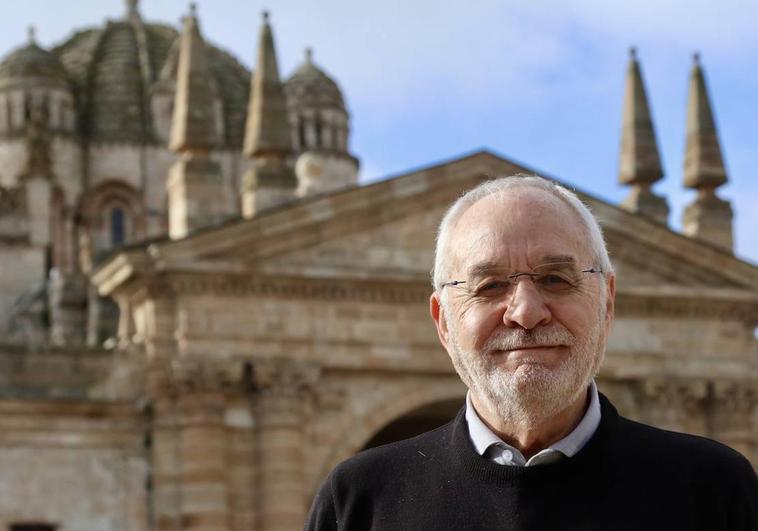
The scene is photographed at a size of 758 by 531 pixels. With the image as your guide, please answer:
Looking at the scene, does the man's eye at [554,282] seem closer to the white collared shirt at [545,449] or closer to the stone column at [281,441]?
the white collared shirt at [545,449]

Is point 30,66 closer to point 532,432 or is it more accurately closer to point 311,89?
point 311,89

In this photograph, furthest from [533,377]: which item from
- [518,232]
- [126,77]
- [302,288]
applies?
[126,77]

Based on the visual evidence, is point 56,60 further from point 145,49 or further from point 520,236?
point 520,236

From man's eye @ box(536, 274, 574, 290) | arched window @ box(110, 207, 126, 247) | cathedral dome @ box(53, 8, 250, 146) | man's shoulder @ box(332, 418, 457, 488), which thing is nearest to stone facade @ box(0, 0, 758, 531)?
man's shoulder @ box(332, 418, 457, 488)

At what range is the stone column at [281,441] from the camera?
96.5 feet

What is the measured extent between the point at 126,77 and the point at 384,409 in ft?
116

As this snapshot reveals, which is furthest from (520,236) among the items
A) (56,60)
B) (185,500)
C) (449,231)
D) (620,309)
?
(56,60)

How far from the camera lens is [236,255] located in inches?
1180

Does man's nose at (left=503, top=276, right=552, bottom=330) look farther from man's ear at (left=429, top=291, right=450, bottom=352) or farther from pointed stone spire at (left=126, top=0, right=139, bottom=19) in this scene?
pointed stone spire at (left=126, top=0, right=139, bottom=19)

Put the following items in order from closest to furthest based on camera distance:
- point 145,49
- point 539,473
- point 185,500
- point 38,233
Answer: point 539,473 → point 185,500 → point 38,233 → point 145,49

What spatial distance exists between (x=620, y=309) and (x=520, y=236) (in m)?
27.0

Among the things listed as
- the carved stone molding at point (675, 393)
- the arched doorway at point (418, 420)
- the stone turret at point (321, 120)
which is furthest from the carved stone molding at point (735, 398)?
the stone turret at point (321, 120)

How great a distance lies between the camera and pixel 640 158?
33.8 metres

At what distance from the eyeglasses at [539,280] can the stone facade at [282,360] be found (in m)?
24.3
